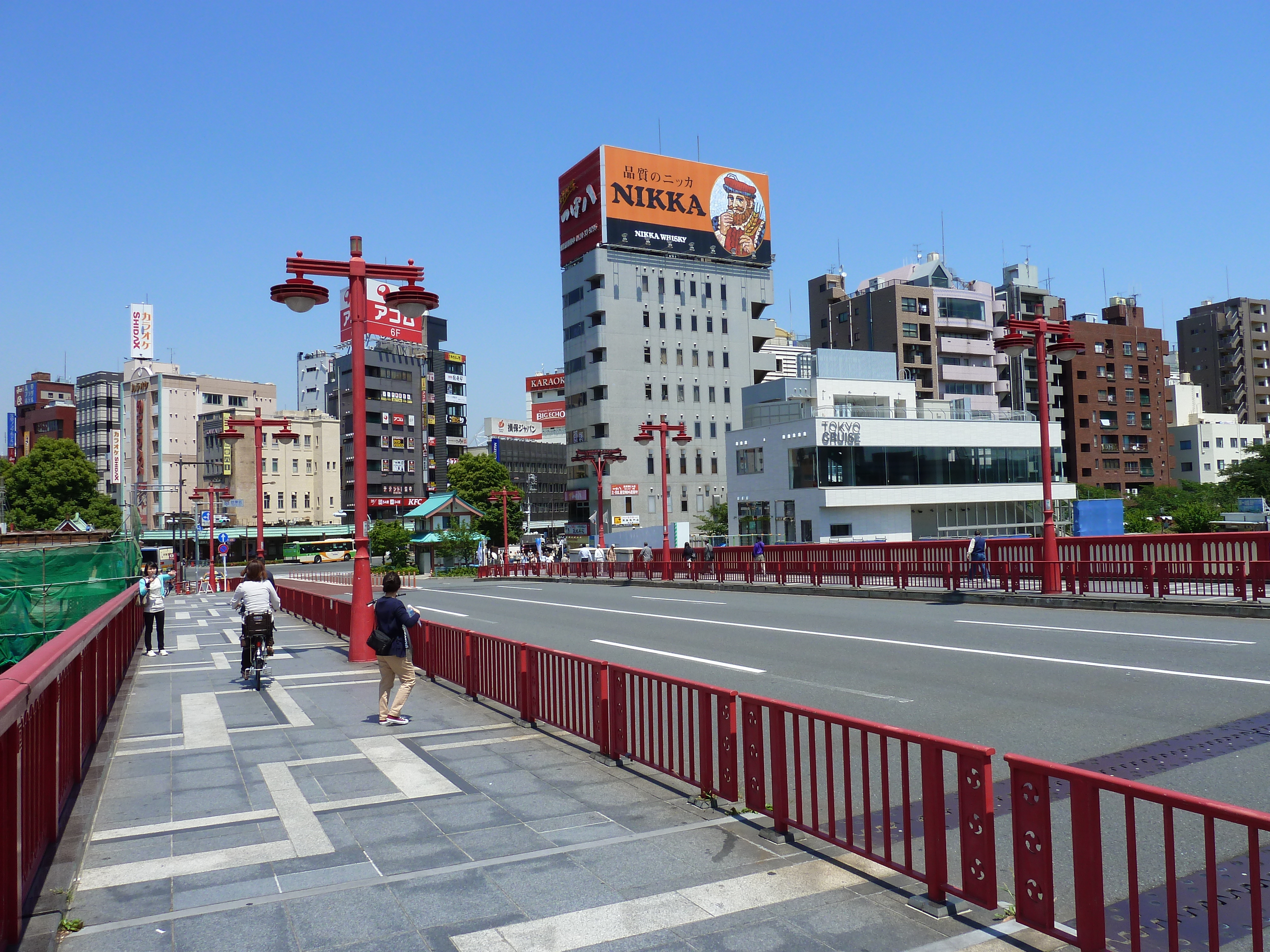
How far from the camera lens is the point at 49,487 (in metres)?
72.7

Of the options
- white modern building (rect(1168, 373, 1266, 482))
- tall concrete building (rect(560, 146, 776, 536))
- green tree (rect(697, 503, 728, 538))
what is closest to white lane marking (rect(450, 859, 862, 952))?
green tree (rect(697, 503, 728, 538))

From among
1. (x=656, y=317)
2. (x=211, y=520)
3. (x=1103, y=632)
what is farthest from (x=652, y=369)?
(x=1103, y=632)

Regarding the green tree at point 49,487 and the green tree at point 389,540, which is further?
the green tree at point 49,487

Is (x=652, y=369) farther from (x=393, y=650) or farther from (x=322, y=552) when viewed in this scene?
(x=393, y=650)

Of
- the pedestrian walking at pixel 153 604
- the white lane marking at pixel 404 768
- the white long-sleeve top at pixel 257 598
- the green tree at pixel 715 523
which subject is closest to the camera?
the white lane marking at pixel 404 768

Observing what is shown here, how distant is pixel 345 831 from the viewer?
6480 mm

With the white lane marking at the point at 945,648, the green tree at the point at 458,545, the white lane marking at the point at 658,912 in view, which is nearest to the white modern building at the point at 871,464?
the green tree at the point at 458,545

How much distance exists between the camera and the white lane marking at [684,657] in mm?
13930

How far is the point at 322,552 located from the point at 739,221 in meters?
51.0

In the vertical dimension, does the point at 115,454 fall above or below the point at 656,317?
below

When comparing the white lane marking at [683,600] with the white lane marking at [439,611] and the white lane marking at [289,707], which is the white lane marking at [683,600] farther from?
the white lane marking at [289,707]

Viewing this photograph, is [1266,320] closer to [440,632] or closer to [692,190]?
[692,190]

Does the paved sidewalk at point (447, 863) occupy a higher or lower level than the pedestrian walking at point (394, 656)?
lower

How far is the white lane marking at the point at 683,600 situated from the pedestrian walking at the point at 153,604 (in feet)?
44.5
